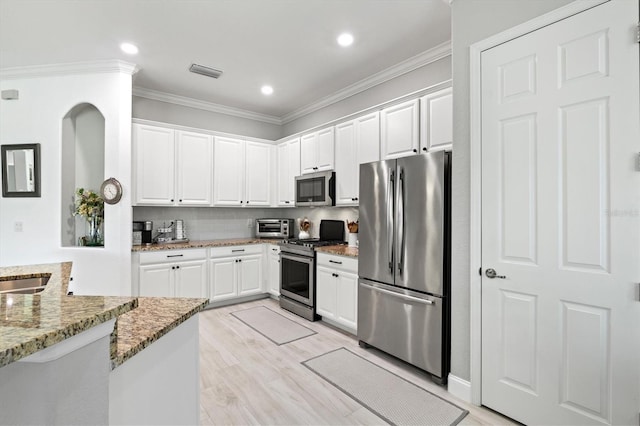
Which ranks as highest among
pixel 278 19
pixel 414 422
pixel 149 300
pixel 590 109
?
pixel 278 19

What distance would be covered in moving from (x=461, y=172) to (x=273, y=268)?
10.2 feet

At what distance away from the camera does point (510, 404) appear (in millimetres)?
2031

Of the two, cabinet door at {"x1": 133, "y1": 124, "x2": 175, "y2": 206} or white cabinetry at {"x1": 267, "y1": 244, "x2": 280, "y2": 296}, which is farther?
white cabinetry at {"x1": 267, "y1": 244, "x2": 280, "y2": 296}

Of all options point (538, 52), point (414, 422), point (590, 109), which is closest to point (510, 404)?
point (414, 422)

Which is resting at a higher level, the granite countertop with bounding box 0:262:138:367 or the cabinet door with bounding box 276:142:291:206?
the cabinet door with bounding box 276:142:291:206

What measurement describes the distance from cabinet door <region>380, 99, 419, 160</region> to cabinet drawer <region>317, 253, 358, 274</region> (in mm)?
1152

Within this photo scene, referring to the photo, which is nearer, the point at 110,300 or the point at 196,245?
the point at 110,300

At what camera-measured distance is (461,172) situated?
7.52 ft

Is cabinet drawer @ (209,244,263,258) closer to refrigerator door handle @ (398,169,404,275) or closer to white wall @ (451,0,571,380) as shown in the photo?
refrigerator door handle @ (398,169,404,275)

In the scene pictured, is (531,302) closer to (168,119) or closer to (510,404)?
(510,404)

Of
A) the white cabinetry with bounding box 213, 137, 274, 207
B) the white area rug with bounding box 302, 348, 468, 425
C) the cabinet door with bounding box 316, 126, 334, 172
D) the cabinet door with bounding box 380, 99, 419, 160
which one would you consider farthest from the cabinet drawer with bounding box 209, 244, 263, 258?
the cabinet door with bounding box 380, 99, 419, 160

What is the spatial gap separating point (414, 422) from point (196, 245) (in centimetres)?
318

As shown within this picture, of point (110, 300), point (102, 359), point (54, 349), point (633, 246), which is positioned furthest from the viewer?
point (633, 246)

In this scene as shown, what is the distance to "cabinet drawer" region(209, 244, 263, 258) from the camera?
430 centimetres
